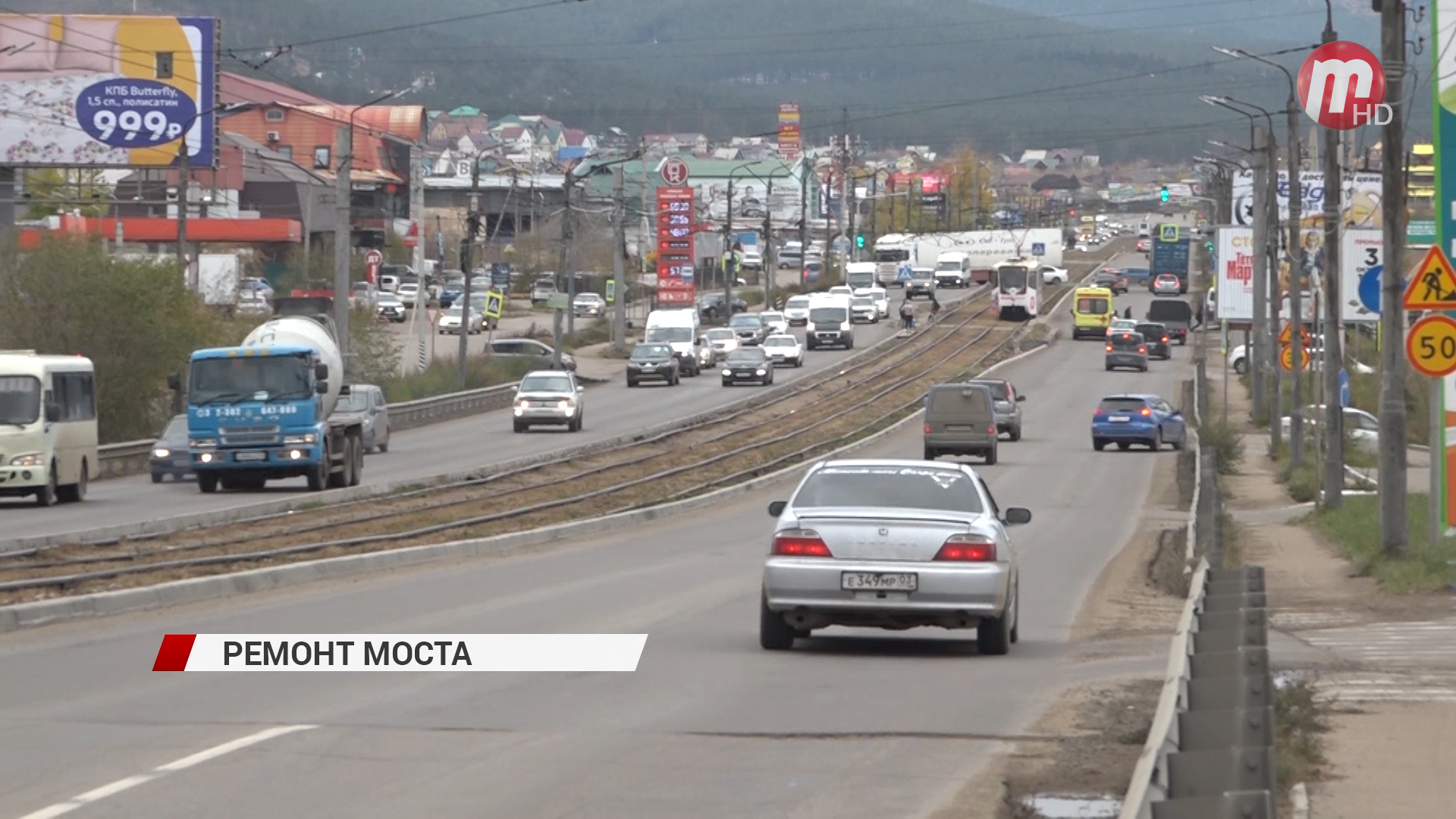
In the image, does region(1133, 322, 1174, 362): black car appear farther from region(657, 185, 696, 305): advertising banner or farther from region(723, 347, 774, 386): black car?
region(723, 347, 774, 386): black car

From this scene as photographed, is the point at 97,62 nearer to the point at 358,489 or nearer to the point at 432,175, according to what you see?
the point at 358,489

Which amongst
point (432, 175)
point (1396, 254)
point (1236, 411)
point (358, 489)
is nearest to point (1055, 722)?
point (1396, 254)

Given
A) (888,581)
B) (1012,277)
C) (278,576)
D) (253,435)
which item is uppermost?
(1012,277)

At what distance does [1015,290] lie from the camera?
337 ft

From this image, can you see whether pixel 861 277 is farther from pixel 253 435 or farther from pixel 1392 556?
pixel 1392 556

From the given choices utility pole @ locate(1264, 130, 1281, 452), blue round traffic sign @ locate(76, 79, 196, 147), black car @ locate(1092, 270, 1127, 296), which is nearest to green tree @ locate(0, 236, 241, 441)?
blue round traffic sign @ locate(76, 79, 196, 147)

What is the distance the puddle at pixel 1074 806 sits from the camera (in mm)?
8594

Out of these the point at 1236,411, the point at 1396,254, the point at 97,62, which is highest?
the point at 97,62

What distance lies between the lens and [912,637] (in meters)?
16.2

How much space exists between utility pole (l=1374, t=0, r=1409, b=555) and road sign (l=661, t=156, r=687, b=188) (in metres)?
86.1

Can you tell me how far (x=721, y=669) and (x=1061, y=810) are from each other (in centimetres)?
519

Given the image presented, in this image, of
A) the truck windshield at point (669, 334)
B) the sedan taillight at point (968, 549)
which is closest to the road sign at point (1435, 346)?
the sedan taillight at point (968, 549)

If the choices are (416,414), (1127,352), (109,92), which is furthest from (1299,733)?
(1127,352)

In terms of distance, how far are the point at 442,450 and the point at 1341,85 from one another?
27720 mm
